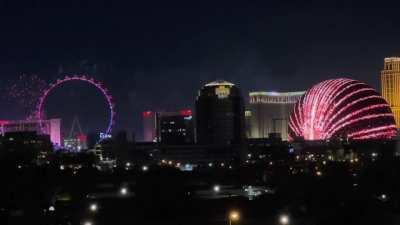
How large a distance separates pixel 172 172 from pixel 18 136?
72.9 metres

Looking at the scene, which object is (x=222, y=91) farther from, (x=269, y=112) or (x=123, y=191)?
(x=123, y=191)

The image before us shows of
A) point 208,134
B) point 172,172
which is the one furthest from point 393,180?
point 208,134

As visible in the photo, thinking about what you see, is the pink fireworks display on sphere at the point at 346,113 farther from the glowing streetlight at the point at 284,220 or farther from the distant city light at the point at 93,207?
the glowing streetlight at the point at 284,220

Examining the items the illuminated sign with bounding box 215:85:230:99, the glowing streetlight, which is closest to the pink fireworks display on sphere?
the illuminated sign with bounding box 215:85:230:99

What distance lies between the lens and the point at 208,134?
155750mm

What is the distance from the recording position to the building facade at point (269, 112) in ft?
566

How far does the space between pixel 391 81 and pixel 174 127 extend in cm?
5249

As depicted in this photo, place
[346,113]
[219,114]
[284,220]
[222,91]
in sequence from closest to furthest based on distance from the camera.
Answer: [284,220], [346,113], [219,114], [222,91]

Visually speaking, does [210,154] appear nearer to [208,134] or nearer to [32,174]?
[208,134]

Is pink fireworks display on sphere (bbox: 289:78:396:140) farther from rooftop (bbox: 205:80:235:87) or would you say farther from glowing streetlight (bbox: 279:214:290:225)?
glowing streetlight (bbox: 279:214:290:225)

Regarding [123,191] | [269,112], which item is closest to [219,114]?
[269,112]

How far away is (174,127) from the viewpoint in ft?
585

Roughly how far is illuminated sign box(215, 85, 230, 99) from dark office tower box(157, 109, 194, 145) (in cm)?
1684

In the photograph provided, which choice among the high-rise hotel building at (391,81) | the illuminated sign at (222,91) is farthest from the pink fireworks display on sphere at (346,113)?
the high-rise hotel building at (391,81)
